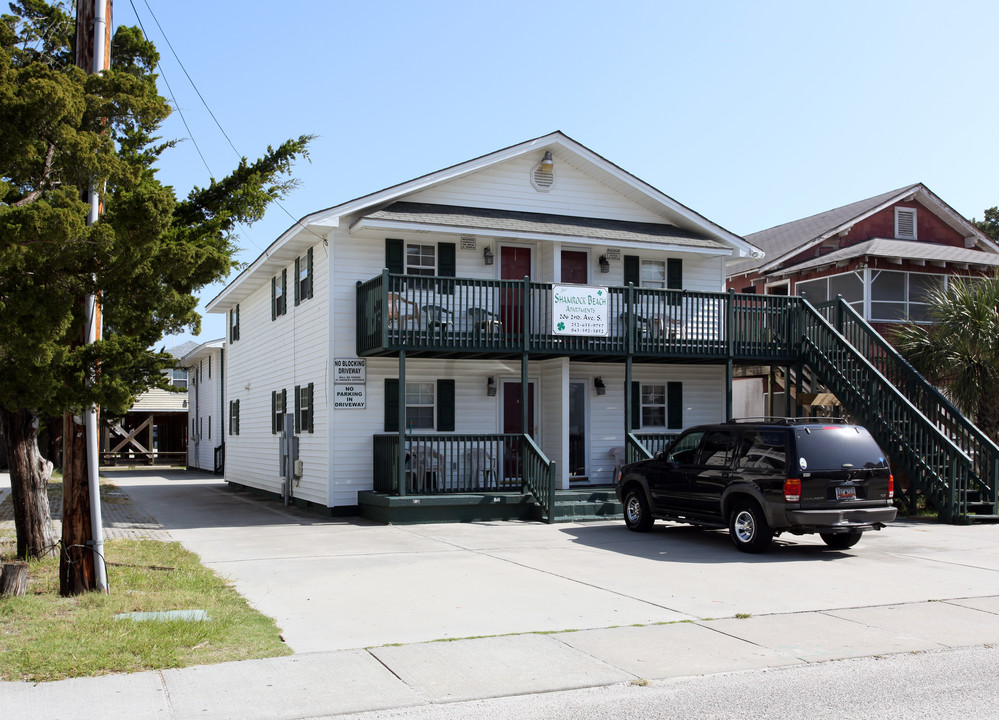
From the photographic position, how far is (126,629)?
26.2ft

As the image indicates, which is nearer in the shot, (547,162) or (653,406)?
(547,162)

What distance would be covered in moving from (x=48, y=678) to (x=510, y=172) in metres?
15.5

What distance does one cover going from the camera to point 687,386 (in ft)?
71.3

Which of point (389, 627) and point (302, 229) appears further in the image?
point (302, 229)

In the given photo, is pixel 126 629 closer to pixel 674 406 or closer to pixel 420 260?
pixel 420 260

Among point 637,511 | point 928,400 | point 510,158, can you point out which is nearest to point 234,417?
point 510,158

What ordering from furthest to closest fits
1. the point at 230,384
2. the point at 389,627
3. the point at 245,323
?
1. the point at 230,384
2. the point at 245,323
3. the point at 389,627

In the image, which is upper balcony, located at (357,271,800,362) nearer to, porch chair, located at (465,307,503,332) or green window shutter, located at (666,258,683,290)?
porch chair, located at (465,307,503,332)

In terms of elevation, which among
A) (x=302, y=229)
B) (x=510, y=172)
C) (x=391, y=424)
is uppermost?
(x=510, y=172)

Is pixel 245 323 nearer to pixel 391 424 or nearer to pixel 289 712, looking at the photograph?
pixel 391 424

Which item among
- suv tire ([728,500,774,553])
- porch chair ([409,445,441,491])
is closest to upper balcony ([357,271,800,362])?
porch chair ([409,445,441,491])

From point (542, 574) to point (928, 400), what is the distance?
1040cm

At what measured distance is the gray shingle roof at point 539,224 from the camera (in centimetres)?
1875

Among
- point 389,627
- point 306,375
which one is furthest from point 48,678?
point 306,375
